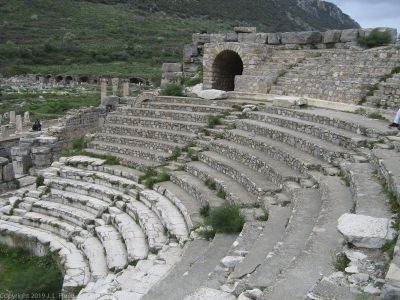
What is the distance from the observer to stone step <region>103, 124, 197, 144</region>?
41.2ft

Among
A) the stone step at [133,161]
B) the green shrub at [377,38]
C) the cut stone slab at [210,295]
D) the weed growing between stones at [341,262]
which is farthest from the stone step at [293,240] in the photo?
the green shrub at [377,38]

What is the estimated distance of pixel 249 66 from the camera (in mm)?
15344

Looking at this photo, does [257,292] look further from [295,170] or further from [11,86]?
[11,86]

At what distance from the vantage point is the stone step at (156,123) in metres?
13.0

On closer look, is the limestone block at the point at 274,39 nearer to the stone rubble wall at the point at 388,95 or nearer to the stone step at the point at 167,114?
the stone step at the point at 167,114

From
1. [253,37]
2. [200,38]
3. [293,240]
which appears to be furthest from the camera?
[200,38]

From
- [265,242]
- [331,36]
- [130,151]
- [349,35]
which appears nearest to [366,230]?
[265,242]

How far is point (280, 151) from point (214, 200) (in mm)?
1616

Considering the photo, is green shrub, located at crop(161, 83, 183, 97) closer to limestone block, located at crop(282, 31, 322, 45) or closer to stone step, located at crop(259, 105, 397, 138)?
limestone block, located at crop(282, 31, 322, 45)

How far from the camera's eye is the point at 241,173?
30.2ft

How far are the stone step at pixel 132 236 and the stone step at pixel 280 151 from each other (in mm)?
2916

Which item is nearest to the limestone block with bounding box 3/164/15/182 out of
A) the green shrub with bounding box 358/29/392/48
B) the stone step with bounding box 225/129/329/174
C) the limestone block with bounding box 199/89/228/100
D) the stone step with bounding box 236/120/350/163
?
the limestone block with bounding box 199/89/228/100

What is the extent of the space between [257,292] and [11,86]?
47.9 metres

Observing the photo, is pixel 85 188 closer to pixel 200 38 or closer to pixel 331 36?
pixel 331 36
